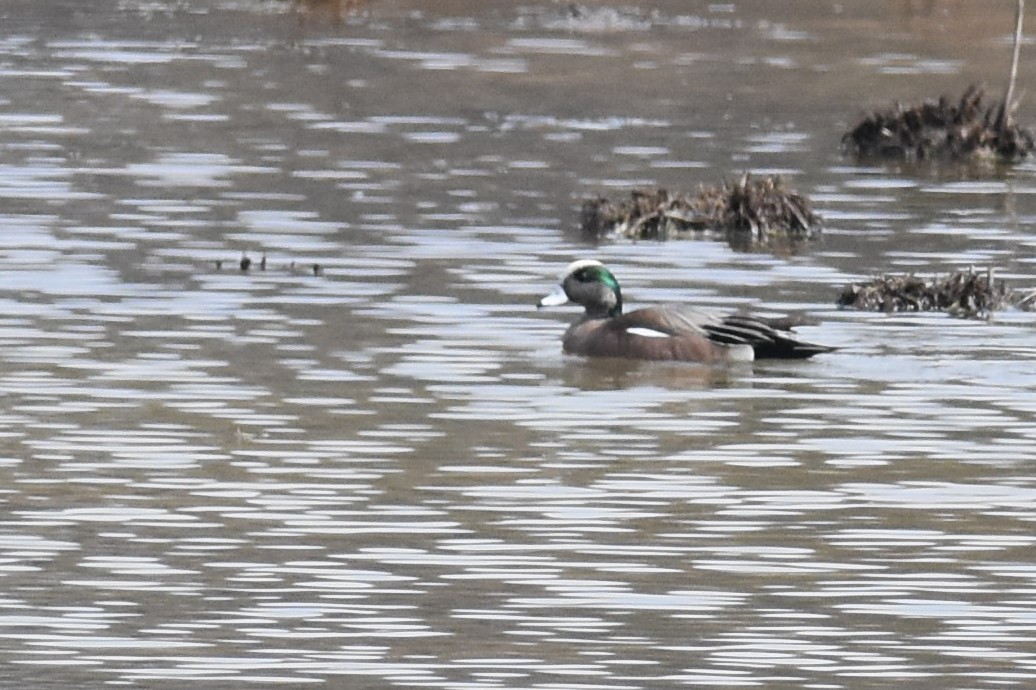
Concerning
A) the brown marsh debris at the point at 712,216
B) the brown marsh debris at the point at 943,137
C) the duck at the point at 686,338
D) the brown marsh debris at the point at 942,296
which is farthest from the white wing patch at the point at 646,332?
the brown marsh debris at the point at 943,137

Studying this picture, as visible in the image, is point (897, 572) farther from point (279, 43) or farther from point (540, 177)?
point (279, 43)

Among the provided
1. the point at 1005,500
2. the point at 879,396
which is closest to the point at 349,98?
the point at 879,396

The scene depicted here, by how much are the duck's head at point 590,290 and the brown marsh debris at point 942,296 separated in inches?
81.3

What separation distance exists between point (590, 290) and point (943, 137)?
1297cm

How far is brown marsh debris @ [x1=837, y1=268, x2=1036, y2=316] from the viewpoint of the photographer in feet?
61.6

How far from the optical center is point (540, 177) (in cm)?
2703

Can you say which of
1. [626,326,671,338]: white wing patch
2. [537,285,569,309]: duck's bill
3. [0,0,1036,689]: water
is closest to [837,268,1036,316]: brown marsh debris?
[0,0,1036,689]: water

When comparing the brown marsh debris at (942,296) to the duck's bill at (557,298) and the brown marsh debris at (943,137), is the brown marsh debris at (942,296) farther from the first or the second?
the brown marsh debris at (943,137)

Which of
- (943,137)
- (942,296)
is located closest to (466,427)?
(942,296)

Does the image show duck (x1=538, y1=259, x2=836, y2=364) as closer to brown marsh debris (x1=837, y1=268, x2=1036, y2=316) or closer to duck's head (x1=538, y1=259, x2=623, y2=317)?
duck's head (x1=538, y1=259, x2=623, y2=317)

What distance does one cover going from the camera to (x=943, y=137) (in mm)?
29953

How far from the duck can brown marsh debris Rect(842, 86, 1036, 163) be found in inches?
515

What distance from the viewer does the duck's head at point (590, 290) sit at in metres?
17.6

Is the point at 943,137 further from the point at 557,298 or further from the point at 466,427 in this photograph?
the point at 466,427
